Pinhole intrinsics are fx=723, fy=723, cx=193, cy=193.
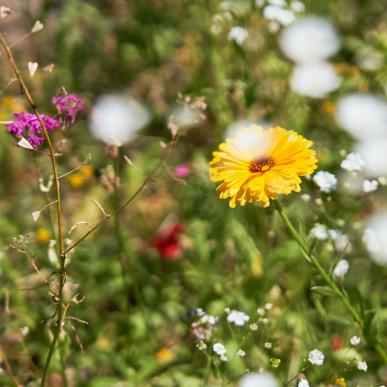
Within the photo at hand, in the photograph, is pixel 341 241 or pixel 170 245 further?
pixel 170 245

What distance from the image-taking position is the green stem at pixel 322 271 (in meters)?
1.44

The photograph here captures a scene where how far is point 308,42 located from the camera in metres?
2.63

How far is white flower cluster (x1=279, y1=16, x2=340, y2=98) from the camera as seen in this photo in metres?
2.51

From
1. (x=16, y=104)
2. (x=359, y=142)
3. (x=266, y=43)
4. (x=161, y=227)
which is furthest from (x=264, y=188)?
(x=16, y=104)

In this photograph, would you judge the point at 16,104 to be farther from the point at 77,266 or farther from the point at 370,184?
the point at 370,184

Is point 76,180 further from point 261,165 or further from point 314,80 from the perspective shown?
point 261,165

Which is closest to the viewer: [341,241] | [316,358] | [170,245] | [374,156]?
[316,358]

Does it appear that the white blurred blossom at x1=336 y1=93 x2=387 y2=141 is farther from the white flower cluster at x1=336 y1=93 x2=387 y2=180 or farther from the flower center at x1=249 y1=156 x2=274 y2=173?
the flower center at x1=249 y1=156 x2=274 y2=173

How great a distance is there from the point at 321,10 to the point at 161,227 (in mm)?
1062

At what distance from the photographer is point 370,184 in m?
1.66

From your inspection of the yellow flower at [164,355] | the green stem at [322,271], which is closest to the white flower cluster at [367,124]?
the green stem at [322,271]

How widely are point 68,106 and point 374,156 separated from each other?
0.91 meters

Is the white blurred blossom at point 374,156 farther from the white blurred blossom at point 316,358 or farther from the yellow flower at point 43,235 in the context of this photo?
the yellow flower at point 43,235

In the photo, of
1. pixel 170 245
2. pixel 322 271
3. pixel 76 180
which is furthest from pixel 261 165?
pixel 76 180
